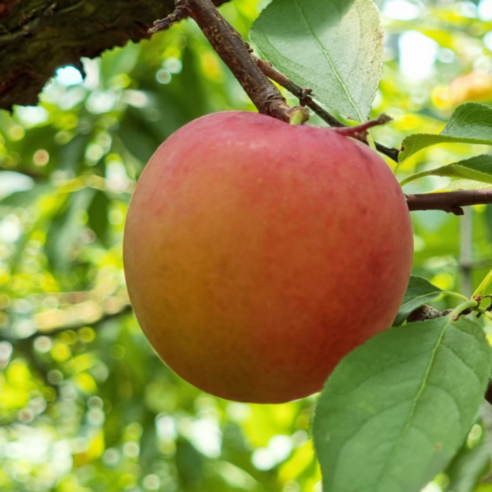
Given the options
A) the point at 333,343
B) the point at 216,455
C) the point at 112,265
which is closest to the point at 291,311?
the point at 333,343

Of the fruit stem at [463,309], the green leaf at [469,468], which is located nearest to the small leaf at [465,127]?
the fruit stem at [463,309]

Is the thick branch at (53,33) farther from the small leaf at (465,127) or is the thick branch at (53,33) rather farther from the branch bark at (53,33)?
the small leaf at (465,127)

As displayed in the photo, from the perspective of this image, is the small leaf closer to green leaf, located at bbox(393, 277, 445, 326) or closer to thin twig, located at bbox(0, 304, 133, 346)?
green leaf, located at bbox(393, 277, 445, 326)

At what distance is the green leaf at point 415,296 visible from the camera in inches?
23.2

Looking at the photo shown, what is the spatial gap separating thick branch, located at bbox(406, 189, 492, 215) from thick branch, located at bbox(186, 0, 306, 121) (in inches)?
6.3

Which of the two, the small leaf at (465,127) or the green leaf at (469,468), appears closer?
the small leaf at (465,127)

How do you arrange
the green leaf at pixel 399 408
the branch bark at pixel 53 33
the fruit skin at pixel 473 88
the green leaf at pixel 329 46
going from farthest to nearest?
the fruit skin at pixel 473 88, the branch bark at pixel 53 33, the green leaf at pixel 329 46, the green leaf at pixel 399 408

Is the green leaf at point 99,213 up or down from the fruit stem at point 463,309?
down

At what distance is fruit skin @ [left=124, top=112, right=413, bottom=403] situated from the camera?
0.44 m

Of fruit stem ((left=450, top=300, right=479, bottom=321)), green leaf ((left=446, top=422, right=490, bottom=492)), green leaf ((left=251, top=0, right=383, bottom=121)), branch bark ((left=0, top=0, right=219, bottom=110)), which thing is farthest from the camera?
green leaf ((left=446, top=422, right=490, bottom=492))

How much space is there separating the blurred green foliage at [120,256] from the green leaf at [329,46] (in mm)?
506

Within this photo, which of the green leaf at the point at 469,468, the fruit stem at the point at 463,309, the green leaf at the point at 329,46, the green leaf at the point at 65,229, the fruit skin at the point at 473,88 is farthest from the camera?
the fruit skin at the point at 473,88

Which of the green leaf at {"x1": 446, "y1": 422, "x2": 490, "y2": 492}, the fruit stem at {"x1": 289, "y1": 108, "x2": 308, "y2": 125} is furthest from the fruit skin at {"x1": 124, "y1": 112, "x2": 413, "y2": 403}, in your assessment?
the green leaf at {"x1": 446, "y1": 422, "x2": 490, "y2": 492}

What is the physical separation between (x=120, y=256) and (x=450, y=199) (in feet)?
5.10
